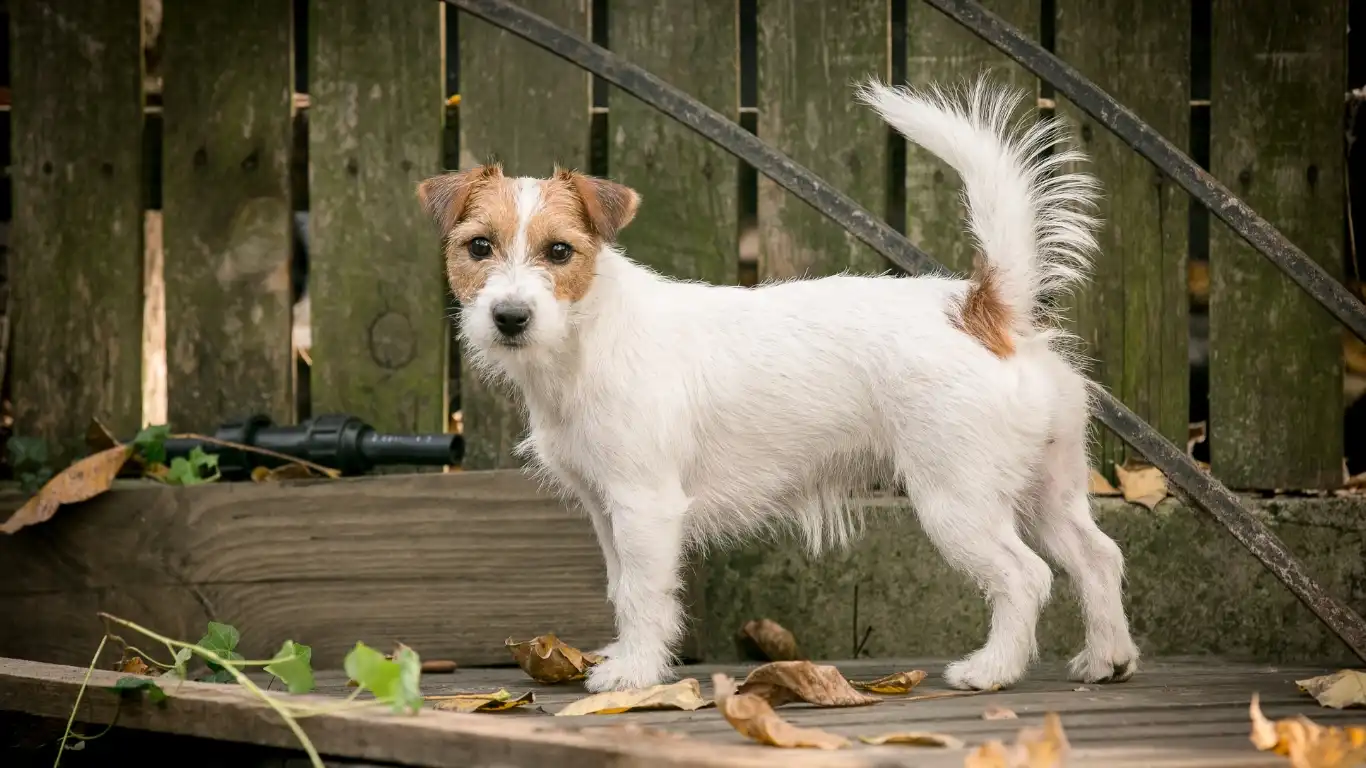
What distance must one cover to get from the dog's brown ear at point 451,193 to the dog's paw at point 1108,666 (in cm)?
208

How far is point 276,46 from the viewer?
5.27 m

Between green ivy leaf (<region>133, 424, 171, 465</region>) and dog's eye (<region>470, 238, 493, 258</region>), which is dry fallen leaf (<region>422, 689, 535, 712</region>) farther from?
green ivy leaf (<region>133, 424, 171, 465</region>)

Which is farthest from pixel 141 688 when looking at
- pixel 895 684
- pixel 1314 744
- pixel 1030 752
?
pixel 1314 744

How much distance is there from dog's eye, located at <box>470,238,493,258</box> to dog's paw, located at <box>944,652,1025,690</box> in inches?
64.9

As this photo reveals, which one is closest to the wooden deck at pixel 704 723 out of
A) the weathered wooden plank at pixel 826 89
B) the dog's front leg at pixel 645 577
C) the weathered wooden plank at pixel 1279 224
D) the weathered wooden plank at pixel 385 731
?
the weathered wooden plank at pixel 385 731

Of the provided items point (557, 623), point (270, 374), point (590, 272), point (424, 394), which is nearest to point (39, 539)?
point (270, 374)

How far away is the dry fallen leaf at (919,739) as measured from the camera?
2.83 m

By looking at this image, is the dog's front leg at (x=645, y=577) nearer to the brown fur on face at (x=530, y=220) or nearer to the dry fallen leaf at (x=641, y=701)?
the dry fallen leaf at (x=641, y=701)

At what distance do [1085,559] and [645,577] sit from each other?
4.01 ft

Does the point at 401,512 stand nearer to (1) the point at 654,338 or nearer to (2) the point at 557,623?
(2) the point at 557,623

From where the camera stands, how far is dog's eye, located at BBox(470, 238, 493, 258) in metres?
3.74

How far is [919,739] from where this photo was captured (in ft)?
9.36

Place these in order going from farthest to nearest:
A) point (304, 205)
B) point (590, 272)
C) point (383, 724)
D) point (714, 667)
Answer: point (304, 205) < point (714, 667) < point (590, 272) < point (383, 724)

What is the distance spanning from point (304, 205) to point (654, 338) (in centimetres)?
215
